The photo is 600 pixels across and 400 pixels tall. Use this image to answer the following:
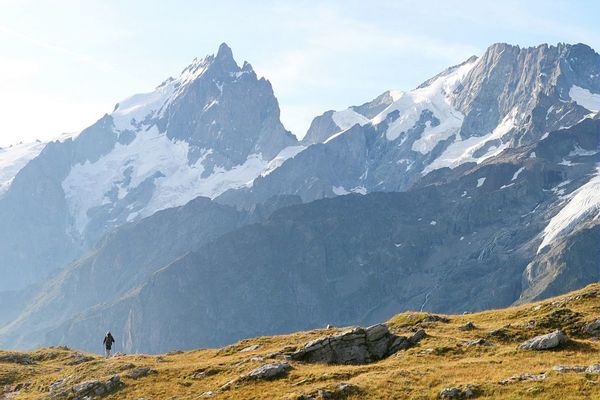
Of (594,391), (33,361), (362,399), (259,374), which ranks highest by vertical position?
(33,361)

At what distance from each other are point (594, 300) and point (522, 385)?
23.0 meters

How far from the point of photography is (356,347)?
54469 millimetres

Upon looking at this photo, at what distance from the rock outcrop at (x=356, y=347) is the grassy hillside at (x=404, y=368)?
139 cm

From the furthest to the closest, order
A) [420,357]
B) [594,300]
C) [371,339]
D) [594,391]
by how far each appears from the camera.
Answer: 1. [594,300]
2. [371,339]
3. [420,357]
4. [594,391]

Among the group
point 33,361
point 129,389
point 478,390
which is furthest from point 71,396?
A: point 478,390

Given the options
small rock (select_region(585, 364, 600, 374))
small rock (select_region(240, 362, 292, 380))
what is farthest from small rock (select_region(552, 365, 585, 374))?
small rock (select_region(240, 362, 292, 380))

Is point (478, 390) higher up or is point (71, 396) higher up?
point (71, 396)

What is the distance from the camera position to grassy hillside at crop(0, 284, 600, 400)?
141 feet

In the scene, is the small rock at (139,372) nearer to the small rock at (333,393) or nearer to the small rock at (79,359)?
the small rock at (79,359)

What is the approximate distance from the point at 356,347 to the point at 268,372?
7614mm

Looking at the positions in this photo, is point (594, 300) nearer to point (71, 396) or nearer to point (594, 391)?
point (594, 391)

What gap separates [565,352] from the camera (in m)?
48.2

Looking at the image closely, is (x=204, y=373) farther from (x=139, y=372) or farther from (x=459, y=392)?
(x=459, y=392)

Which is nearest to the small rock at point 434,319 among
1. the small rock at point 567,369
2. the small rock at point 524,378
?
the small rock at point 567,369
